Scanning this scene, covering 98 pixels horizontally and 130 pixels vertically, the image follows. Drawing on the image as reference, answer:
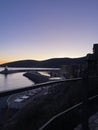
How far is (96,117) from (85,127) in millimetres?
1219

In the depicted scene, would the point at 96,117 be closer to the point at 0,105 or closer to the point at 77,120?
the point at 77,120

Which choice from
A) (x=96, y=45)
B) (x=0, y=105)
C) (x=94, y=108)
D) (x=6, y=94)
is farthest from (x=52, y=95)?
(x=0, y=105)

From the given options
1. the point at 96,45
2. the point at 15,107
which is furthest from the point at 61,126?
the point at 15,107

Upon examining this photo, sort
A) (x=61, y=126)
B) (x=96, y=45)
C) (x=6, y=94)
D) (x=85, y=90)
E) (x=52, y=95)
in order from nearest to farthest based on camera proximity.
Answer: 1. (x=6, y=94)
2. (x=85, y=90)
3. (x=61, y=126)
4. (x=96, y=45)
5. (x=52, y=95)

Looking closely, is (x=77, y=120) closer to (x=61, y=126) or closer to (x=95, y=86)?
(x=61, y=126)

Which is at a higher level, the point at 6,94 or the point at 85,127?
the point at 6,94

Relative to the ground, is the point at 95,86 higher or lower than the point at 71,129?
higher

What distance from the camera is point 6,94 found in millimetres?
1688

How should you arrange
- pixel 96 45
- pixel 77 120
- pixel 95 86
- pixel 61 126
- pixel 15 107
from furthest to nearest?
1. pixel 15 107
2. pixel 96 45
3. pixel 95 86
4. pixel 77 120
5. pixel 61 126

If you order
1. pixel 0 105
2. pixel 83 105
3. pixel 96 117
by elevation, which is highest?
pixel 83 105

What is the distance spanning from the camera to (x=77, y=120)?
5078mm

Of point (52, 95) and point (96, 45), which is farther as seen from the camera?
point (52, 95)

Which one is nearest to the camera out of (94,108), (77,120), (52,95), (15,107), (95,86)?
(77,120)

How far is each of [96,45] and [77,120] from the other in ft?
11.8
